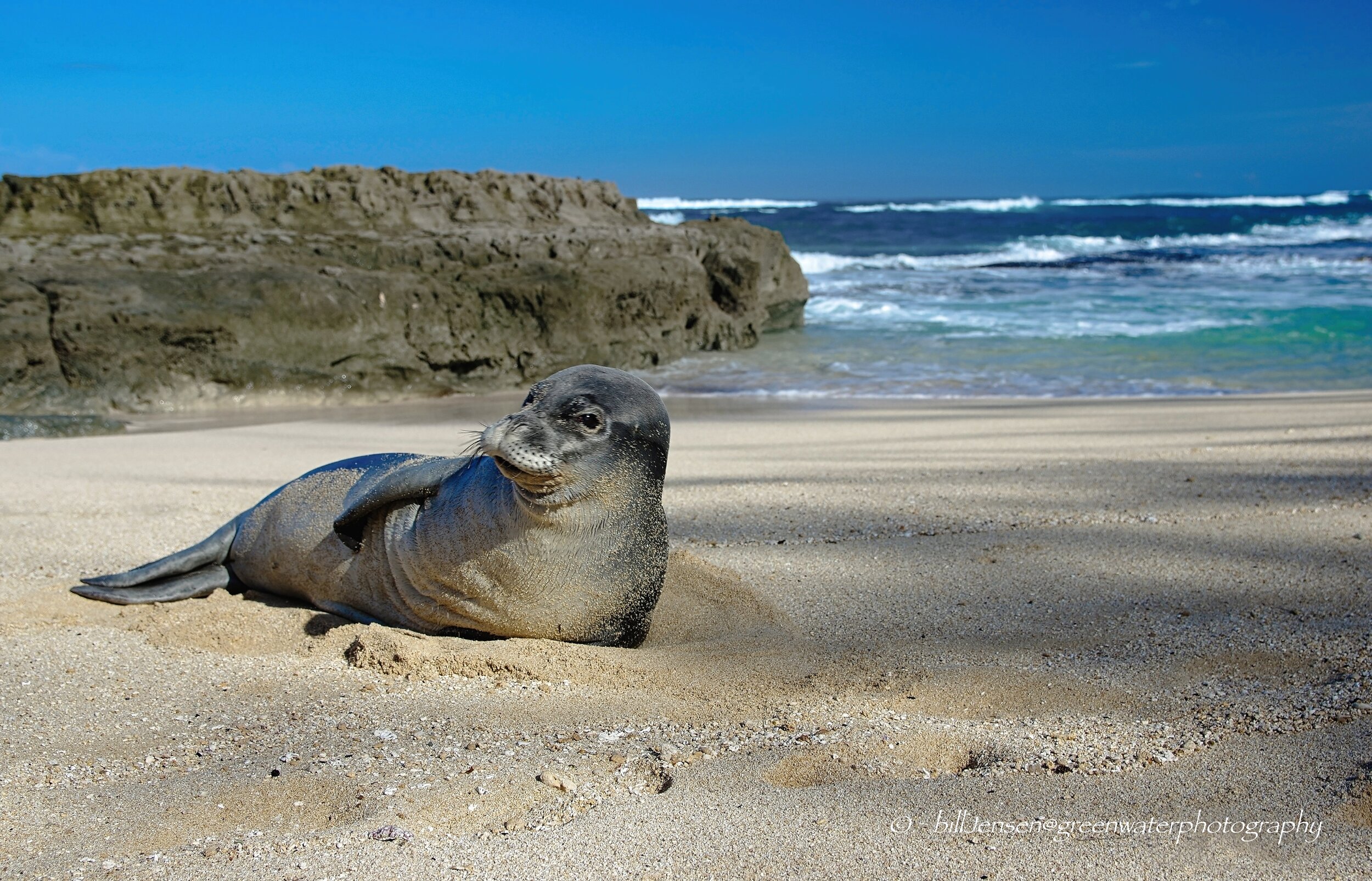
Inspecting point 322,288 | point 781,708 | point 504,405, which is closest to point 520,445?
point 781,708

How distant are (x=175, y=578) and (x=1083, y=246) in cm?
4498

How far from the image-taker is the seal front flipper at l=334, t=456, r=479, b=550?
3.45 m

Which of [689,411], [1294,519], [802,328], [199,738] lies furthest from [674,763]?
[802,328]

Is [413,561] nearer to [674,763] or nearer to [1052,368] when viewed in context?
[674,763]

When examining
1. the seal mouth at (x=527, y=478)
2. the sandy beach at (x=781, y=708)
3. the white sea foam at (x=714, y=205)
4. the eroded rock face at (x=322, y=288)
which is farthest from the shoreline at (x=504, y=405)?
the white sea foam at (x=714, y=205)

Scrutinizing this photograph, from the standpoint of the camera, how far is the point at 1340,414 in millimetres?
8023

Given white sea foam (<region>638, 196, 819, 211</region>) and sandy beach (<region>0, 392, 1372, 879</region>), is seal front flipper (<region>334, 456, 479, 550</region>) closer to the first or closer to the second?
sandy beach (<region>0, 392, 1372, 879</region>)

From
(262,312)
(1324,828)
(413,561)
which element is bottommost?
(1324,828)

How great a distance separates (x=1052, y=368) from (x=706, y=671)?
10.7 meters

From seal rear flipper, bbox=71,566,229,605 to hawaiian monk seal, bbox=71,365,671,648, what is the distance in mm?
39

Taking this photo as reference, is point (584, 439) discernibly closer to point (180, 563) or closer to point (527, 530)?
point (527, 530)

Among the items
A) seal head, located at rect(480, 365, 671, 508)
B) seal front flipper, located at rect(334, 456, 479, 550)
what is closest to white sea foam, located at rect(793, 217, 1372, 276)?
seal front flipper, located at rect(334, 456, 479, 550)

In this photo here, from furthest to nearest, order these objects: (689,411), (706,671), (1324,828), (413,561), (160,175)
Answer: (160,175), (689,411), (413,561), (706,671), (1324,828)

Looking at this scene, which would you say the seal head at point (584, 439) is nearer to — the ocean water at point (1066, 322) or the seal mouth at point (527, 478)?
the seal mouth at point (527, 478)
